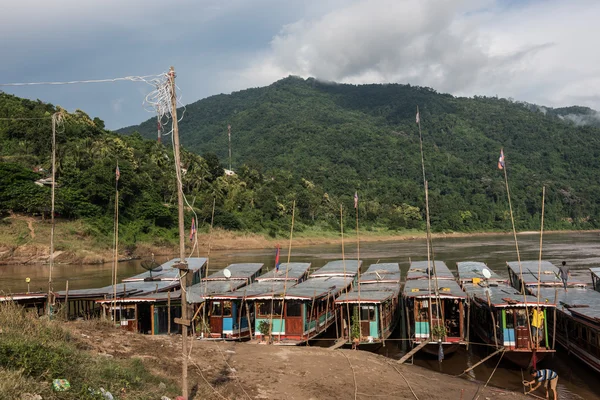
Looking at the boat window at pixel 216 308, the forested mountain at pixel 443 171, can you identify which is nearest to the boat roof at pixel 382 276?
the boat window at pixel 216 308

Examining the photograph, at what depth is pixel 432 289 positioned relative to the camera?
2088 centimetres

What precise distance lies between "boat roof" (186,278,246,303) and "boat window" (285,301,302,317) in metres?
3.13

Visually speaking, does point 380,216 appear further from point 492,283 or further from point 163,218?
point 492,283

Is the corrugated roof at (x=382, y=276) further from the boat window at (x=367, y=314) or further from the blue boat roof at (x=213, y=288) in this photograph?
the blue boat roof at (x=213, y=288)

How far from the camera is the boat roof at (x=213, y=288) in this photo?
19812mm

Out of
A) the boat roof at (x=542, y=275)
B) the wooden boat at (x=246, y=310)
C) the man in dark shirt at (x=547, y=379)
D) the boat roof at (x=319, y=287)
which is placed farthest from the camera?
the boat roof at (x=542, y=275)

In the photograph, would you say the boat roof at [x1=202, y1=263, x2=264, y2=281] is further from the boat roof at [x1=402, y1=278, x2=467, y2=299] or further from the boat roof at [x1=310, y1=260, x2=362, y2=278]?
the boat roof at [x1=402, y1=278, x2=467, y2=299]

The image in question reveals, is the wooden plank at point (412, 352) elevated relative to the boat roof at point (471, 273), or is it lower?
lower

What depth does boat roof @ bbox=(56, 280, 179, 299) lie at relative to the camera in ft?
68.3

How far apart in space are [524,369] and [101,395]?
47.9ft

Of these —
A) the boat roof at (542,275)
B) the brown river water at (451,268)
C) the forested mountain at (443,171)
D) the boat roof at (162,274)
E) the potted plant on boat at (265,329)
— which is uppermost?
the forested mountain at (443,171)

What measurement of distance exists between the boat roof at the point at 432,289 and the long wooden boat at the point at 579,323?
3.33 m

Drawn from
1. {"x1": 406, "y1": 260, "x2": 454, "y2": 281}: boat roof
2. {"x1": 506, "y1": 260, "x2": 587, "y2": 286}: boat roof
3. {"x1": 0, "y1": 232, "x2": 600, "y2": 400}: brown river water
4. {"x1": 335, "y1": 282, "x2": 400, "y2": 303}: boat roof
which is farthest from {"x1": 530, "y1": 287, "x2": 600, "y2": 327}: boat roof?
{"x1": 335, "y1": 282, "x2": 400, "y2": 303}: boat roof

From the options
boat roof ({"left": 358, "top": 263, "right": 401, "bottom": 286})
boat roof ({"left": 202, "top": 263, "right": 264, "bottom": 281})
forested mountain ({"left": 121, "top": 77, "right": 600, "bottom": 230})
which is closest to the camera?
boat roof ({"left": 358, "top": 263, "right": 401, "bottom": 286})
